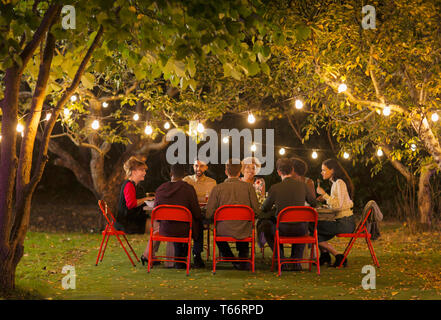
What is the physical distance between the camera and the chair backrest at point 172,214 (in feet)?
24.6

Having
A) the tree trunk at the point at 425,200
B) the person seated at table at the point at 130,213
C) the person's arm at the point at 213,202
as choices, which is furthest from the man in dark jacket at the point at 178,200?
the tree trunk at the point at 425,200

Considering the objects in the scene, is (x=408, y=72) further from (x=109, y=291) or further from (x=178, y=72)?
(x=109, y=291)

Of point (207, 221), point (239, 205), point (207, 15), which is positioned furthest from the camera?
point (207, 221)

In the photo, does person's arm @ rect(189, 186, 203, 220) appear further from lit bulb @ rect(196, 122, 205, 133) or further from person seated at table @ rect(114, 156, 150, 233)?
lit bulb @ rect(196, 122, 205, 133)

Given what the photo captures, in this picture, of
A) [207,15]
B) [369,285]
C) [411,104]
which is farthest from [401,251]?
[207,15]

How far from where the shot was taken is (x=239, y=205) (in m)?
7.40

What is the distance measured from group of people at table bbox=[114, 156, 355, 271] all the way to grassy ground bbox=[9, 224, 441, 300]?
1.25 ft

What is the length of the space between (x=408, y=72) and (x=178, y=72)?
15.9 feet

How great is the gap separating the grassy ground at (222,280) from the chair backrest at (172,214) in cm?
71

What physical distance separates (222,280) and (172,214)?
1052mm

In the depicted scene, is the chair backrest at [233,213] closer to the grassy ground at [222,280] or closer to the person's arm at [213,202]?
the person's arm at [213,202]

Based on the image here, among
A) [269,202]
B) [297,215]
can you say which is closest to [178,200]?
[269,202]
